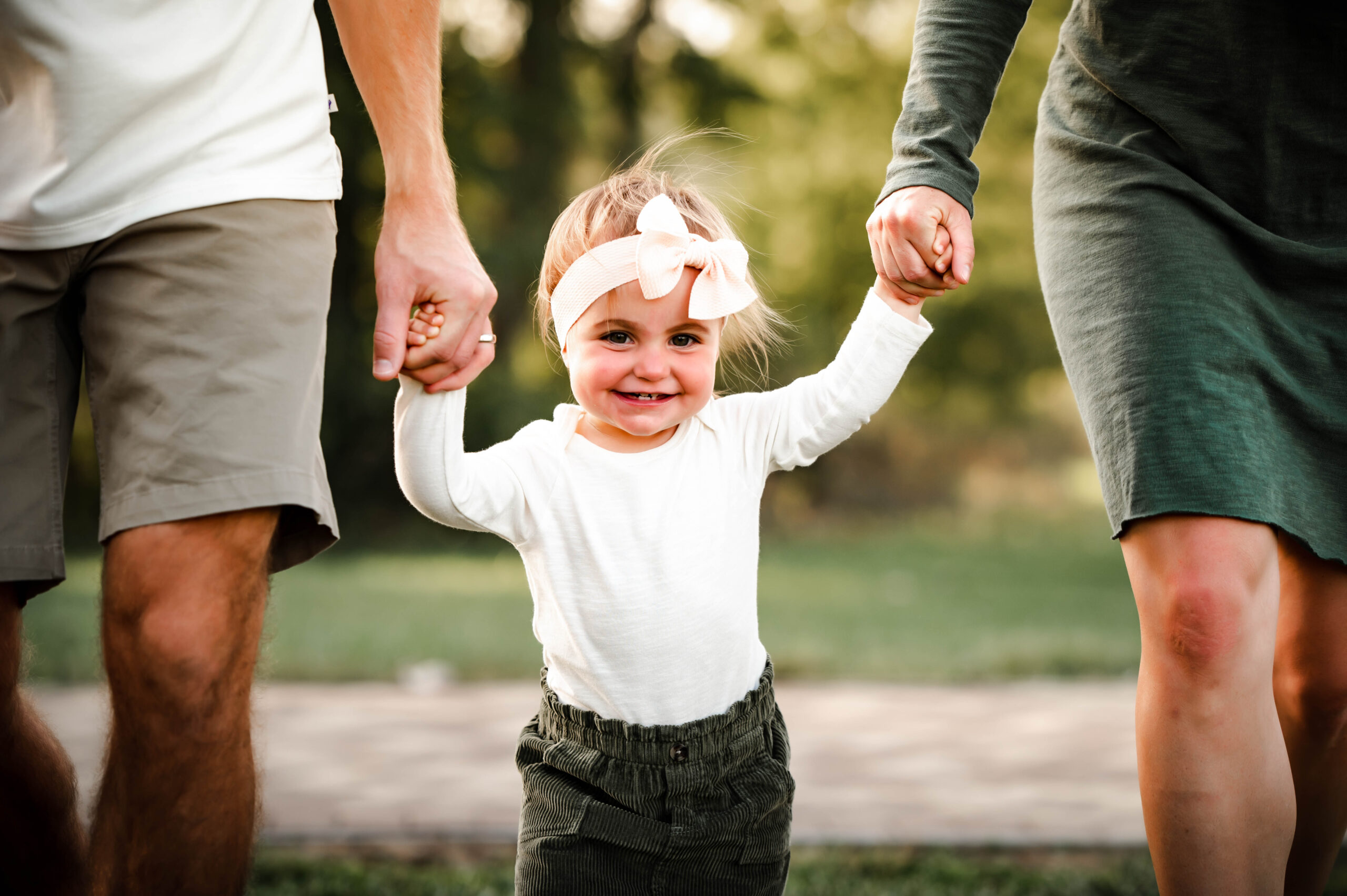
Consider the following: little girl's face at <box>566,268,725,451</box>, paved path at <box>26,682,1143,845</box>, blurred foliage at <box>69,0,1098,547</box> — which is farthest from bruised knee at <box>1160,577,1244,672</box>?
blurred foliage at <box>69,0,1098,547</box>

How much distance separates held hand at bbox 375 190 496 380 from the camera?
71.6 inches

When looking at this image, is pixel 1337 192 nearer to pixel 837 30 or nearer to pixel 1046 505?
pixel 1046 505

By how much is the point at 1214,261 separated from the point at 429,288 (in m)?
1.18

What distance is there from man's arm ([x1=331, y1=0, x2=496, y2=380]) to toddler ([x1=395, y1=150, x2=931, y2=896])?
42 mm

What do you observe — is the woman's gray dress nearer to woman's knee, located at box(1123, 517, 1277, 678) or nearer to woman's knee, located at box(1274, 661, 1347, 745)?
woman's knee, located at box(1123, 517, 1277, 678)

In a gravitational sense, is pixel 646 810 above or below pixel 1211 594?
below

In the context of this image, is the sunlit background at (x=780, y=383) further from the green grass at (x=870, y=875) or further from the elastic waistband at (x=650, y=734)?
the green grass at (x=870, y=875)

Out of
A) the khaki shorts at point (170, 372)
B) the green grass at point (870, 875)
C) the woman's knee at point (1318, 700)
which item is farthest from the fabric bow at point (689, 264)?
the green grass at point (870, 875)

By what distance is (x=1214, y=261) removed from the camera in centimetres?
193

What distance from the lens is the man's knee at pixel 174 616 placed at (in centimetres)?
167

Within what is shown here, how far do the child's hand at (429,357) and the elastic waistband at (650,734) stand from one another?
524 millimetres

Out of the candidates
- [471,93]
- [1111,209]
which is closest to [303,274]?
[1111,209]

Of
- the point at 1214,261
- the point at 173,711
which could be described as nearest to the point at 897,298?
the point at 1214,261

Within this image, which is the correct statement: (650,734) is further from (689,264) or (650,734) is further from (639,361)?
(689,264)
